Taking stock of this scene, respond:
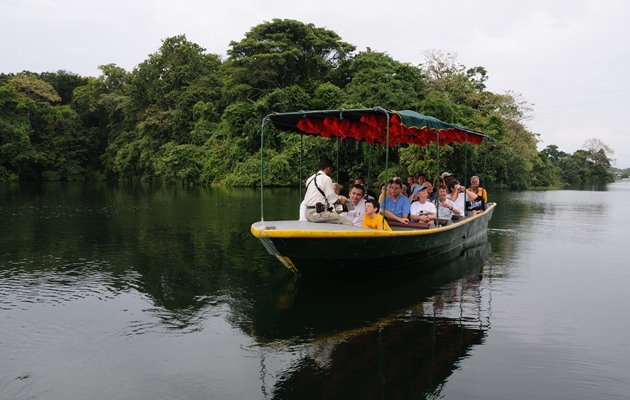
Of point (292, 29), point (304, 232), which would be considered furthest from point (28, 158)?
point (304, 232)

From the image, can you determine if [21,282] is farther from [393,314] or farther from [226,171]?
[226,171]

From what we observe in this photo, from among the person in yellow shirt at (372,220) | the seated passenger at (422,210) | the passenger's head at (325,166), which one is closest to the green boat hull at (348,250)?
the person in yellow shirt at (372,220)

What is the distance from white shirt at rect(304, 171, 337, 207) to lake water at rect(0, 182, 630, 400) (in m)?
1.32

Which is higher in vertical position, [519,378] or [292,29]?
[292,29]

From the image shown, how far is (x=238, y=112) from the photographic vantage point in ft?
134

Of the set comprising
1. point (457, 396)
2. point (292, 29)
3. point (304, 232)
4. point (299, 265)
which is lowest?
point (457, 396)

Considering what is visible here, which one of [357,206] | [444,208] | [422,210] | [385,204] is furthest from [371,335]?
[444,208]

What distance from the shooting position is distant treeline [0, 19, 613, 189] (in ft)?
120

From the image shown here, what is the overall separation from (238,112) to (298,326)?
3580 centimetres

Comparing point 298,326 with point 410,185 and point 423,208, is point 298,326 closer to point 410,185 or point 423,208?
point 423,208

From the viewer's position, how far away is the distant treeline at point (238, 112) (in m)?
36.6

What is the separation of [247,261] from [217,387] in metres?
5.94

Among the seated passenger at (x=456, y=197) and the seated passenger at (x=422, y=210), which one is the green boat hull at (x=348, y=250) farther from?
the seated passenger at (x=456, y=197)

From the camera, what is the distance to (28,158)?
4888 cm
